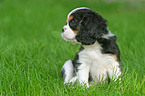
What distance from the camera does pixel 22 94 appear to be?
2818 millimetres

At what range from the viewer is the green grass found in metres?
2.88

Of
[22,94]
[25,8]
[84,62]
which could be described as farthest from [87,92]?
[25,8]

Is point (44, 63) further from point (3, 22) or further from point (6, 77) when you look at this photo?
point (3, 22)

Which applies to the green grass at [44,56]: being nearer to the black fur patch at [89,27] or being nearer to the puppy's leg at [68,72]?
the puppy's leg at [68,72]

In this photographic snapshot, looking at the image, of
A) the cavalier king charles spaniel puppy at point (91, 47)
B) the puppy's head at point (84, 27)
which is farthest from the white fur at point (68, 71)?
the puppy's head at point (84, 27)

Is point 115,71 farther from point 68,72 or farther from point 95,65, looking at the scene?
point 68,72

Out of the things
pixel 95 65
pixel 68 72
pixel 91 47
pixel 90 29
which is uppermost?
pixel 90 29

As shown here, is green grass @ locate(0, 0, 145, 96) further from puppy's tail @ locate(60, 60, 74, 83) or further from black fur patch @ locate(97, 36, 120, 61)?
black fur patch @ locate(97, 36, 120, 61)

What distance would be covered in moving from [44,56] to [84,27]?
157 cm

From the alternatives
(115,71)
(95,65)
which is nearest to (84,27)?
(95,65)

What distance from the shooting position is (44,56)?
4.32m

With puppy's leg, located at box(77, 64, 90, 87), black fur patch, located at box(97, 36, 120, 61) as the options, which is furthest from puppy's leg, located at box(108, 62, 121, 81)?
puppy's leg, located at box(77, 64, 90, 87)

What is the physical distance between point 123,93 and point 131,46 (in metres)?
2.27

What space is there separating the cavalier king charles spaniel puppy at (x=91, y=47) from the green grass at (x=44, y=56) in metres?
0.22
